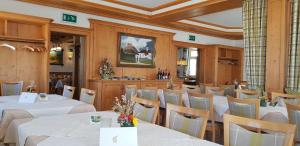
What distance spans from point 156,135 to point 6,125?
1.73 meters

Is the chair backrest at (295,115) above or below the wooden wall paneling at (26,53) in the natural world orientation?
below

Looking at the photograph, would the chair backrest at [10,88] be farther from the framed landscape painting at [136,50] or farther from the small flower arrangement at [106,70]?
the framed landscape painting at [136,50]

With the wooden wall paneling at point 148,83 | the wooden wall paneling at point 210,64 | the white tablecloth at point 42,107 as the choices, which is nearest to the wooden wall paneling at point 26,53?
the white tablecloth at point 42,107

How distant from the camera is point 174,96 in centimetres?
413

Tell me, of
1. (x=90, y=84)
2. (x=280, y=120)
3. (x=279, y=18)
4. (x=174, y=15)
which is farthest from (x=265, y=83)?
(x=90, y=84)

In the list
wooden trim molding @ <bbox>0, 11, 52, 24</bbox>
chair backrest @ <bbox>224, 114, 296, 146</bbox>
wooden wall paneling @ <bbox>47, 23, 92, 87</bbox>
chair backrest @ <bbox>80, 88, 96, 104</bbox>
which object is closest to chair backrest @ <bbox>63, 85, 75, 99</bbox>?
chair backrest @ <bbox>80, 88, 96, 104</bbox>

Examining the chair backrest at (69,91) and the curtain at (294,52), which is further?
the curtain at (294,52)

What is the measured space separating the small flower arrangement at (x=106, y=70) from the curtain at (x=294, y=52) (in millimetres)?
4116

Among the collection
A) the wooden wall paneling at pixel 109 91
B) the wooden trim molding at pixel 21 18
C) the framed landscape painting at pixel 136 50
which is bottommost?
the wooden wall paneling at pixel 109 91

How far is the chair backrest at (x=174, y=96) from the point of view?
4.05 m

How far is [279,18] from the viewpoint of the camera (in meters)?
4.48

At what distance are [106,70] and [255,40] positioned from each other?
11.9ft

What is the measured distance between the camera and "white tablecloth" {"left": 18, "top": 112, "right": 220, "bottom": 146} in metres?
1.62

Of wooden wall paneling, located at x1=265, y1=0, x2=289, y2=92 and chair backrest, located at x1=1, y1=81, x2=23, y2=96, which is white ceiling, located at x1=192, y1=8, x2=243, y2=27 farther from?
chair backrest, located at x1=1, y1=81, x2=23, y2=96
